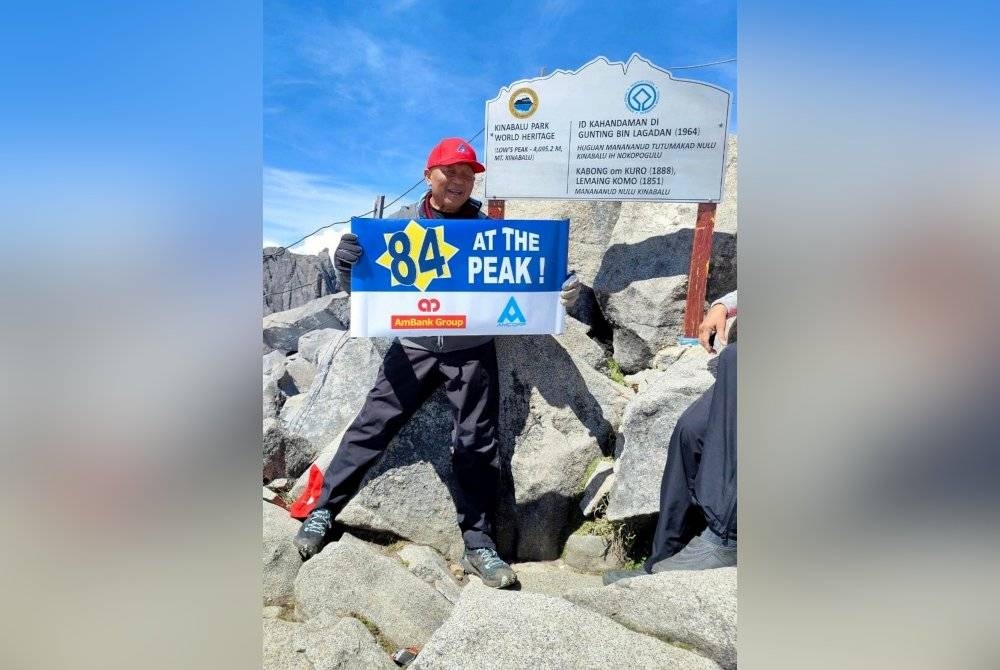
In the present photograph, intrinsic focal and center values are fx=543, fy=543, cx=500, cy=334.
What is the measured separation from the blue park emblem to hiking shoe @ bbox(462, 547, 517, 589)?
1.41 metres

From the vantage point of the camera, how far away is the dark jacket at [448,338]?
3.44 m

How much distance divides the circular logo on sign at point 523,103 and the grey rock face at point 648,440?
2633 millimetres

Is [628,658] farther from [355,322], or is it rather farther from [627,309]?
[627,309]

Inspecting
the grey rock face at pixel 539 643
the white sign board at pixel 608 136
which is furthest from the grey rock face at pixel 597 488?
the white sign board at pixel 608 136

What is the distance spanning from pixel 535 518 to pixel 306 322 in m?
7.75

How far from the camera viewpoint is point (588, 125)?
15.3 ft
